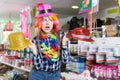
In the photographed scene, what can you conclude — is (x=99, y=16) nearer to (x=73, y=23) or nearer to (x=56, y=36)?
(x=73, y=23)

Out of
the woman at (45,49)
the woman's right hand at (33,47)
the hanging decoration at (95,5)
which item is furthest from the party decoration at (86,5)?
the woman's right hand at (33,47)

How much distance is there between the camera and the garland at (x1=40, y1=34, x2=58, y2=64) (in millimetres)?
1740

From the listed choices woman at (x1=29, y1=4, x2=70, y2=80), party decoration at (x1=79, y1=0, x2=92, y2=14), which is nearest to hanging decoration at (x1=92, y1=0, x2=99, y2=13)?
party decoration at (x1=79, y1=0, x2=92, y2=14)

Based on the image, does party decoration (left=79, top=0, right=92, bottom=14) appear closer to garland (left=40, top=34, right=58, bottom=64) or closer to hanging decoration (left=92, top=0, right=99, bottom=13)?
hanging decoration (left=92, top=0, right=99, bottom=13)

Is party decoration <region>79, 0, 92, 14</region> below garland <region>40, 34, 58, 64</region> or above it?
above

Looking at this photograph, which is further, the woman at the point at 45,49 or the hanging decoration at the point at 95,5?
the hanging decoration at the point at 95,5

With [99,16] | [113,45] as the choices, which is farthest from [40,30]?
[99,16]

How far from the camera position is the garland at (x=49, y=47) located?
1740mm

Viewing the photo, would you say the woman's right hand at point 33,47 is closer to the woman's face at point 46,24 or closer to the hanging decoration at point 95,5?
the woman's face at point 46,24

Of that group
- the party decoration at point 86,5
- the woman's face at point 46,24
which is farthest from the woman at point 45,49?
the party decoration at point 86,5

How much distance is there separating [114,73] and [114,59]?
153mm

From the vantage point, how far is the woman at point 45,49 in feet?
5.72

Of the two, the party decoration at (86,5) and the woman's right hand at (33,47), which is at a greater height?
the party decoration at (86,5)

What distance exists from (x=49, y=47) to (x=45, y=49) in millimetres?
37
